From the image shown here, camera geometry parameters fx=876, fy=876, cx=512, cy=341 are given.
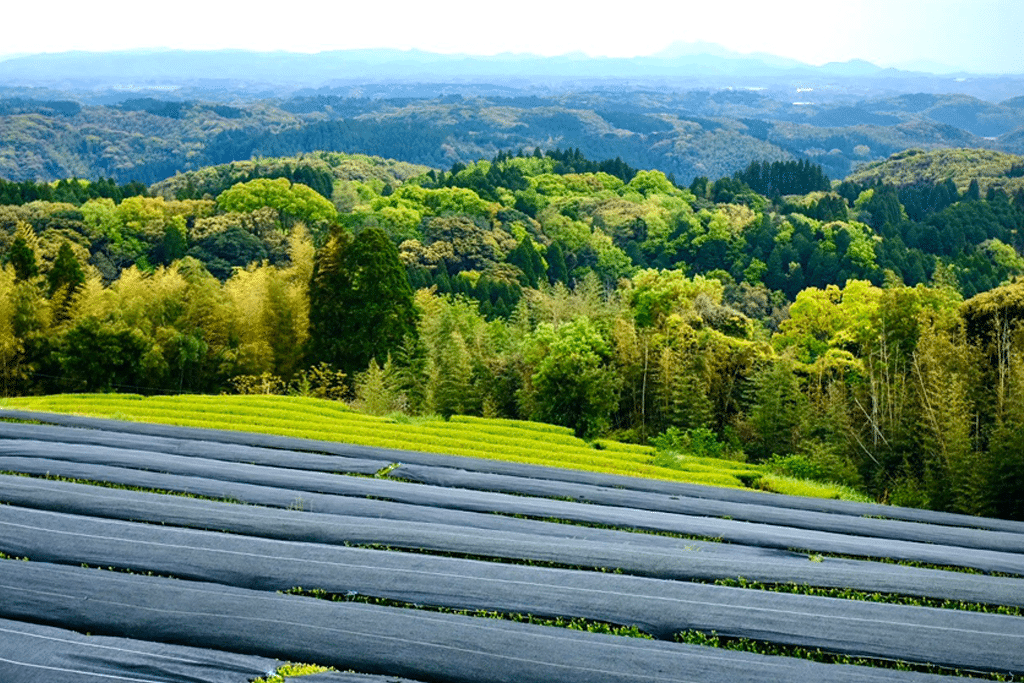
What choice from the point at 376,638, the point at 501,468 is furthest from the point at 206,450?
the point at 376,638

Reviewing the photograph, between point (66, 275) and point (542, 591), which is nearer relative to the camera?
point (542, 591)

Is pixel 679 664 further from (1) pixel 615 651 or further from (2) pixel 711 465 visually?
(2) pixel 711 465

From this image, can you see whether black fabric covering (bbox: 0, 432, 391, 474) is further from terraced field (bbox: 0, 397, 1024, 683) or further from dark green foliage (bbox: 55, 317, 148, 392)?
dark green foliage (bbox: 55, 317, 148, 392)

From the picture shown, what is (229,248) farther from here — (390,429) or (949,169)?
(949,169)

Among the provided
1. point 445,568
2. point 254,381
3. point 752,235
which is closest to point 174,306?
point 254,381

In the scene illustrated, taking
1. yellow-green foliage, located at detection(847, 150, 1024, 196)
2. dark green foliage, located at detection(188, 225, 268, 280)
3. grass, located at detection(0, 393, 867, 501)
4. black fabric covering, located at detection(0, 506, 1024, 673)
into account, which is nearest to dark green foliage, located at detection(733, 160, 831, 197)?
yellow-green foliage, located at detection(847, 150, 1024, 196)
